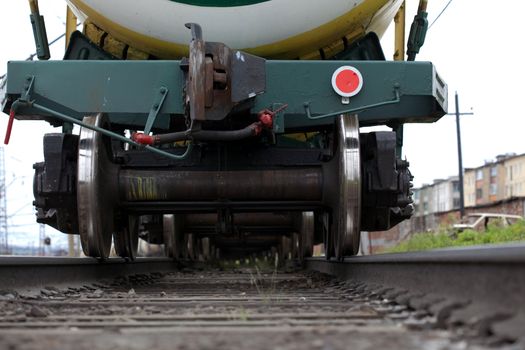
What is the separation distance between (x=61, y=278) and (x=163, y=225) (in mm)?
3205

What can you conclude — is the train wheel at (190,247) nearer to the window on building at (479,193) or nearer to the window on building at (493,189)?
the window on building at (493,189)

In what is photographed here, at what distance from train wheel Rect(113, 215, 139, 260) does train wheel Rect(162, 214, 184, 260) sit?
142cm

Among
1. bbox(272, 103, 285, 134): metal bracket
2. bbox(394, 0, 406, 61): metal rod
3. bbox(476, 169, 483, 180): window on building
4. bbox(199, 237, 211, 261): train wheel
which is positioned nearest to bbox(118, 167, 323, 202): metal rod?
bbox(272, 103, 285, 134): metal bracket

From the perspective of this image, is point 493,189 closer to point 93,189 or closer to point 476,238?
point 476,238

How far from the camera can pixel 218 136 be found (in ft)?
13.1

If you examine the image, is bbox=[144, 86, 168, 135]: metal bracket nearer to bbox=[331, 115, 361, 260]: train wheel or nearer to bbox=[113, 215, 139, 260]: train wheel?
bbox=[331, 115, 361, 260]: train wheel

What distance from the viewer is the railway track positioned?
71.9 inches

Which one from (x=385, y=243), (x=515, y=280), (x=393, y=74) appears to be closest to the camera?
(x=515, y=280)

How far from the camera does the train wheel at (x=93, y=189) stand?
3.99 m

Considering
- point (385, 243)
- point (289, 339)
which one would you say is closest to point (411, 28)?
point (289, 339)

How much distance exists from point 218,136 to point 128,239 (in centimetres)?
196

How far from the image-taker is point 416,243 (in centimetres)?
1672

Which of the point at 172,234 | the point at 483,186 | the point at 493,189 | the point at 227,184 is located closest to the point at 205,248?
the point at 172,234

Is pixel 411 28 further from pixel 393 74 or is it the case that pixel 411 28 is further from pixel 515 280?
pixel 515 280
